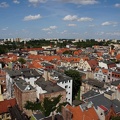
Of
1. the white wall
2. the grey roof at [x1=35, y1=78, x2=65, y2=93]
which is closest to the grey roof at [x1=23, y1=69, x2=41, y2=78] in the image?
the grey roof at [x1=35, y1=78, x2=65, y2=93]

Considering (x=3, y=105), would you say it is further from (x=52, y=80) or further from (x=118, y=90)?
(x=118, y=90)

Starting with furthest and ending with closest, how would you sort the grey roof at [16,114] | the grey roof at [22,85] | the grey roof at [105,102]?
the grey roof at [22,85] → the grey roof at [105,102] → the grey roof at [16,114]

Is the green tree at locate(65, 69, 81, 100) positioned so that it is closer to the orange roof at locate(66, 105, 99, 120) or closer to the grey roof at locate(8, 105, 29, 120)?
the grey roof at locate(8, 105, 29, 120)

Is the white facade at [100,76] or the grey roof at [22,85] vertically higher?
the grey roof at [22,85]

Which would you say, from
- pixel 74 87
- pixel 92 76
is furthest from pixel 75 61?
pixel 74 87

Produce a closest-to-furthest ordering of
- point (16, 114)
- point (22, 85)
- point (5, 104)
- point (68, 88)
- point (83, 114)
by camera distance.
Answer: point (83, 114)
point (16, 114)
point (5, 104)
point (22, 85)
point (68, 88)

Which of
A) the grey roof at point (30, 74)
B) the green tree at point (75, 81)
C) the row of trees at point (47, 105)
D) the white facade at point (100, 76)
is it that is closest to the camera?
the row of trees at point (47, 105)

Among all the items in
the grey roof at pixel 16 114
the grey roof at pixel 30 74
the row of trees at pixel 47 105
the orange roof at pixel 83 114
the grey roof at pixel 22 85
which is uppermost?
the grey roof at pixel 30 74

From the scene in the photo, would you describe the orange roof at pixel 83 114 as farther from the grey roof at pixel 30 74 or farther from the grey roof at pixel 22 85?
the grey roof at pixel 30 74

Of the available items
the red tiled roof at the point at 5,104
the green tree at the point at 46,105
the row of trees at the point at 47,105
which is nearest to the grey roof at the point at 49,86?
the row of trees at the point at 47,105

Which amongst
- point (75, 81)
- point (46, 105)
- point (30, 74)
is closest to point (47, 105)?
point (46, 105)

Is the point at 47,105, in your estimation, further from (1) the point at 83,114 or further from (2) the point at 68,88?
(2) the point at 68,88
